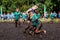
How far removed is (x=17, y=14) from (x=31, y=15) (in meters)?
6.10

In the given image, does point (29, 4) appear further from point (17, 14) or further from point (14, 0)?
point (17, 14)

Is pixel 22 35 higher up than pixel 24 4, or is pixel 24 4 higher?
pixel 24 4

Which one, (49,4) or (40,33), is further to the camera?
(49,4)

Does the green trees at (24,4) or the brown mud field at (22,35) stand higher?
the green trees at (24,4)

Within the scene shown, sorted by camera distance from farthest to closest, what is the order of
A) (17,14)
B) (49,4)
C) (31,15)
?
1. (49,4)
2. (17,14)
3. (31,15)

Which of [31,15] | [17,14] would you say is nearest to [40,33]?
[31,15]

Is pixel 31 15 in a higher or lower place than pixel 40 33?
higher

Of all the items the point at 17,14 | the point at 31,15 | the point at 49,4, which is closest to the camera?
the point at 31,15

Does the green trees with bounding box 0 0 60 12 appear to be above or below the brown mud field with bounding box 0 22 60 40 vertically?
above

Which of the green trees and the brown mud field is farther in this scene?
the green trees

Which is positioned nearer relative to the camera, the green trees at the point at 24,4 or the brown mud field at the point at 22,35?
the brown mud field at the point at 22,35

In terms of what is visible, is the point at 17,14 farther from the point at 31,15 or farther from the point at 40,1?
the point at 40,1

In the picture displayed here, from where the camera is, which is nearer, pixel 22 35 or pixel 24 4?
pixel 22 35

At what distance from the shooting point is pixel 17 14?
945 inches
